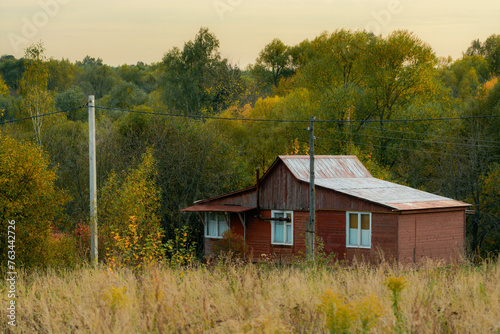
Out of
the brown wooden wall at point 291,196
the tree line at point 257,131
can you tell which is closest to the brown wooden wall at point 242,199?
Result: the brown wooden wall at point 291,196

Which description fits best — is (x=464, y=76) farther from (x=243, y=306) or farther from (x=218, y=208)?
(x=243, y=306)

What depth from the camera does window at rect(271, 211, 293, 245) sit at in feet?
108

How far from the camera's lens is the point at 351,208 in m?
30.2

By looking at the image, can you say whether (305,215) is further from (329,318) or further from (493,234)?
(329,318)

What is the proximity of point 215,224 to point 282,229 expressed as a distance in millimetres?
4600

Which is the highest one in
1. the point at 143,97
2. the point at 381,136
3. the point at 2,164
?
the point at 143,97

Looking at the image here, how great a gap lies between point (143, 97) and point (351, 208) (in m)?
43.0

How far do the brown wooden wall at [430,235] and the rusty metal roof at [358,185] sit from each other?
0.59 meters

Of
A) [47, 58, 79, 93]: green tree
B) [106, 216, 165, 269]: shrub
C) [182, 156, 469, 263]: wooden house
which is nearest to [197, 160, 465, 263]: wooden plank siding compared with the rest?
[182, 156, 469, 263]: wooden house

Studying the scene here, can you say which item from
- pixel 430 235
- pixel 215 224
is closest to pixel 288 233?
pixel 215 224

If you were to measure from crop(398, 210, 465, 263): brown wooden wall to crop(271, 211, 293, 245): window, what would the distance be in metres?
6.28

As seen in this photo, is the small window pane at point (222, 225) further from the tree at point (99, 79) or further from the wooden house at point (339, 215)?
the tree at point (99, 79)

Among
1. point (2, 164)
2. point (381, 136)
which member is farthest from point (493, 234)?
point (2, 164)

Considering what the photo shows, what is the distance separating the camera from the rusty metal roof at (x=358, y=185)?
30.1m
